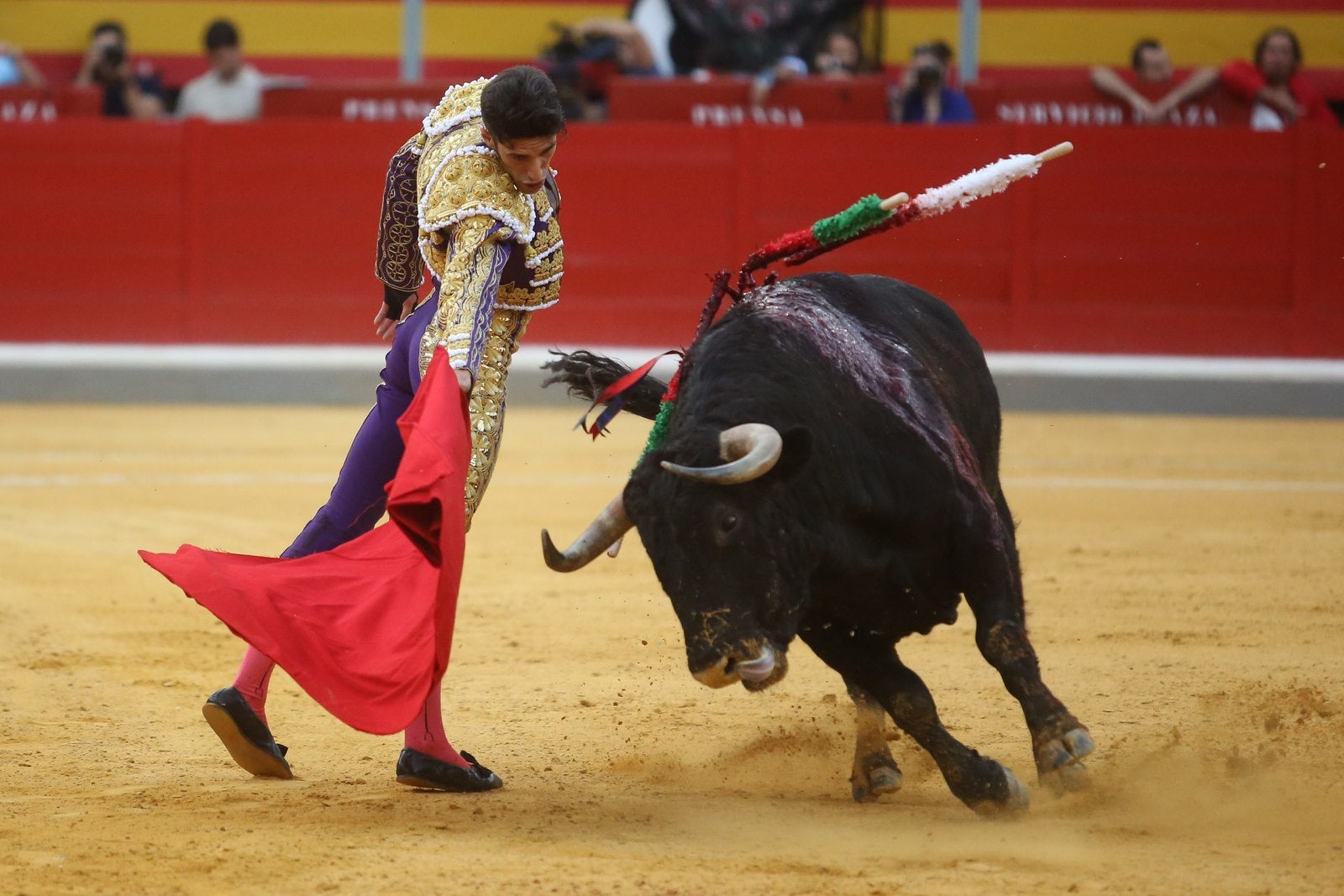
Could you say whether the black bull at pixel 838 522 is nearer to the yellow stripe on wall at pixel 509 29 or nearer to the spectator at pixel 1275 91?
the spectator at pixel 1275 91

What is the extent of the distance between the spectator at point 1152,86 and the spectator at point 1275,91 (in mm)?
132

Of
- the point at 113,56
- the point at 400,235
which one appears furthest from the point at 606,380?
the point at 113,56

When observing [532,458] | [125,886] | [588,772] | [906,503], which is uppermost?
[906,503]

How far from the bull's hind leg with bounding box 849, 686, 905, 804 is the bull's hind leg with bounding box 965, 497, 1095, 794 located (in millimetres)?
254

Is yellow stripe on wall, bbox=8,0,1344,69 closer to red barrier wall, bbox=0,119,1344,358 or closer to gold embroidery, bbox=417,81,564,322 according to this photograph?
red barrier wall, bbox=0,119,1344,358

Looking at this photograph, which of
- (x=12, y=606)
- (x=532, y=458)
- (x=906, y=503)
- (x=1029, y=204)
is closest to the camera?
(x=906, y=503)

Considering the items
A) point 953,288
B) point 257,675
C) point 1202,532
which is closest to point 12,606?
point 257,675

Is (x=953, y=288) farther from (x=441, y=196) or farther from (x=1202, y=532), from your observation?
(x=441, y=196)

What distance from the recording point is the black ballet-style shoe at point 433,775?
288cm

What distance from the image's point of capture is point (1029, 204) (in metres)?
8.40

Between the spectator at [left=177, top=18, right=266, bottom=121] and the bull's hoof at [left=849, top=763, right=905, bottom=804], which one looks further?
the spectator at [left=177, top=18, right=266, bottom=121]

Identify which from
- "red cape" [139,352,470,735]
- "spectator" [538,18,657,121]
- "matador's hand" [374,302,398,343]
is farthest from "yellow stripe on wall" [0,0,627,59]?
"red cape" [139,352,470,735]

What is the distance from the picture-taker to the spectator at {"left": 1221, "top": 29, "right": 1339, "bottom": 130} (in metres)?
8.35

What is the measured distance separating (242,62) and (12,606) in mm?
5567
